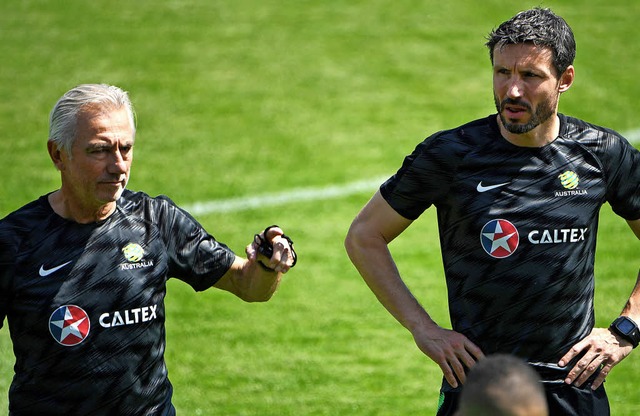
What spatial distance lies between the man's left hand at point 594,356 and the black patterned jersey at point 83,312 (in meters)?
1.82

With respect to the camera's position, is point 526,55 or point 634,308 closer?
point 526,55

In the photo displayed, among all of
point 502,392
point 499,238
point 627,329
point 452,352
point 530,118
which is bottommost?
point 452,352

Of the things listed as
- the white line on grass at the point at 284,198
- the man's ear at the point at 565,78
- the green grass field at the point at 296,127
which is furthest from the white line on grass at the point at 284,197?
the man's ear at the point at 565,78

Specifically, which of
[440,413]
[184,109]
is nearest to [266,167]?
[184,109]

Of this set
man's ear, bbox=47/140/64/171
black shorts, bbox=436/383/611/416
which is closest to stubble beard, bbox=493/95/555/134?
black shorts, bbox=436/383/611/416

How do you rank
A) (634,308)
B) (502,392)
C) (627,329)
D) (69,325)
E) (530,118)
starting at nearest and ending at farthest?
(502,392) → (69,325) → (530,118) → (627,329) → (634,308)

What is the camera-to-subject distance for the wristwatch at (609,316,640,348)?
548cm

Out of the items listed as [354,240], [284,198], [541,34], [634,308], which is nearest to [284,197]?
[284,198]

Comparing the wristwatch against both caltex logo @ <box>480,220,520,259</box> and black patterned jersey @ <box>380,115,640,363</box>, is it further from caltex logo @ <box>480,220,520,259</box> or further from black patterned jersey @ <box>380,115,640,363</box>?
caltex logo @ <box>480,220,520,259</box>

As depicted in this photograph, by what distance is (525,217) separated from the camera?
528 centimetres

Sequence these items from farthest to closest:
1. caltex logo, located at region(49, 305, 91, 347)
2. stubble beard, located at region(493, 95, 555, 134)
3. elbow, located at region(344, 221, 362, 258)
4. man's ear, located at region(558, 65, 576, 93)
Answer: elbow, located at region(344, 221, 362, 258) < man's ear, located at region(558, 65, 576, 93) < stubble beard, located at region(493, 95, 555, 134) < caltex logo, located at region(49, 305, 91, 347)

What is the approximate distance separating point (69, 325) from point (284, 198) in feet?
22.2

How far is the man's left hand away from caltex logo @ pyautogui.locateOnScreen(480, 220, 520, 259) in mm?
530

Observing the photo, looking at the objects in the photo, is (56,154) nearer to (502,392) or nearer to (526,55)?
(526,55)
